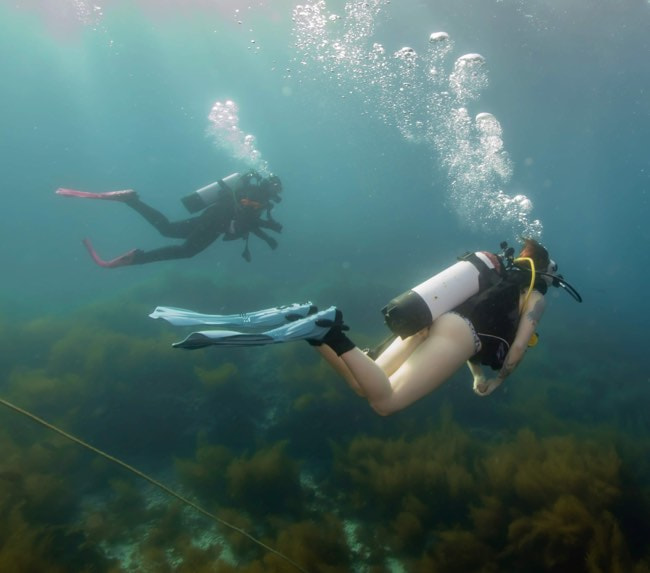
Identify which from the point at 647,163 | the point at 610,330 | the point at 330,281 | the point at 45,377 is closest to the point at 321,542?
the point at 45,377

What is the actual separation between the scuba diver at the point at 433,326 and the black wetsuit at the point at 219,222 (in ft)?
18.4

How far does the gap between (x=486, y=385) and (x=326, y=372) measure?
240 inches

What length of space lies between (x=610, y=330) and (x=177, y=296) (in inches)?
1007

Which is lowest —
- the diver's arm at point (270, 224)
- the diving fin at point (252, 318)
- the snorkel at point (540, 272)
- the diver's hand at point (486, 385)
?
the diving fin at point (252, 318)

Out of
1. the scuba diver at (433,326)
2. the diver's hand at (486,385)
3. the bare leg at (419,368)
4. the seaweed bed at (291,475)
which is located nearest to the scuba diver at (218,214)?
the seaweed bed at (291,475)

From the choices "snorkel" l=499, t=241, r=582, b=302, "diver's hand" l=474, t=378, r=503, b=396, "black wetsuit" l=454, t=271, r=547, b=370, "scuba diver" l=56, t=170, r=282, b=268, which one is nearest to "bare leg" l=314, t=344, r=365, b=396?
"black wetsuit" l=454, t=271, r=547, b=370

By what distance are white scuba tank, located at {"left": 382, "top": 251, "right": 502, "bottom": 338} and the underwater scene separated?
0.60m

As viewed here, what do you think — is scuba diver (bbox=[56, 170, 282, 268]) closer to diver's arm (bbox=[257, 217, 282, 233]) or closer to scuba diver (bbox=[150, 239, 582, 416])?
diver's arm (bbox=[257, 217, 282, 233])

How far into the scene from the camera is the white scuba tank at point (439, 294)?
3.31 metres

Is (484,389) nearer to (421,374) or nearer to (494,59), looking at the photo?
(421,374)

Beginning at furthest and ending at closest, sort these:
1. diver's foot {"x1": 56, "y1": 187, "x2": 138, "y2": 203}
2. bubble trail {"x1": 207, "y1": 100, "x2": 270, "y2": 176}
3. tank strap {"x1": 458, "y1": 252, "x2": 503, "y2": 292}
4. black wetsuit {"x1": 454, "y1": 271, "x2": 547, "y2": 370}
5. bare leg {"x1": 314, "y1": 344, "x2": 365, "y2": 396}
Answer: bubble trail {"x1": 207, "y1": 100, "x2": 270, "y2": 176} → diver's foot {"x1": 56, "y1": 187, "x2": 138, "y2": 203} → tank strap {"x1": 458, "y1": 252, "x2": 503, "y2": 292} → black wetsuit {"x1": 454, "y1": 271, "x2": 547, "y2": 370} → bare leg {"x1": 314, "y1": 344, "x2": 365, "y2": 396}

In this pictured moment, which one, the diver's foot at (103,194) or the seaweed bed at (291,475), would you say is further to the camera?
the diver's foot at (103,194)

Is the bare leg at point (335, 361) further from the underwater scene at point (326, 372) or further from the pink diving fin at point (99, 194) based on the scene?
the pink diving fin at point (99, 194)

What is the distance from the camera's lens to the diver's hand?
12.5 ft
